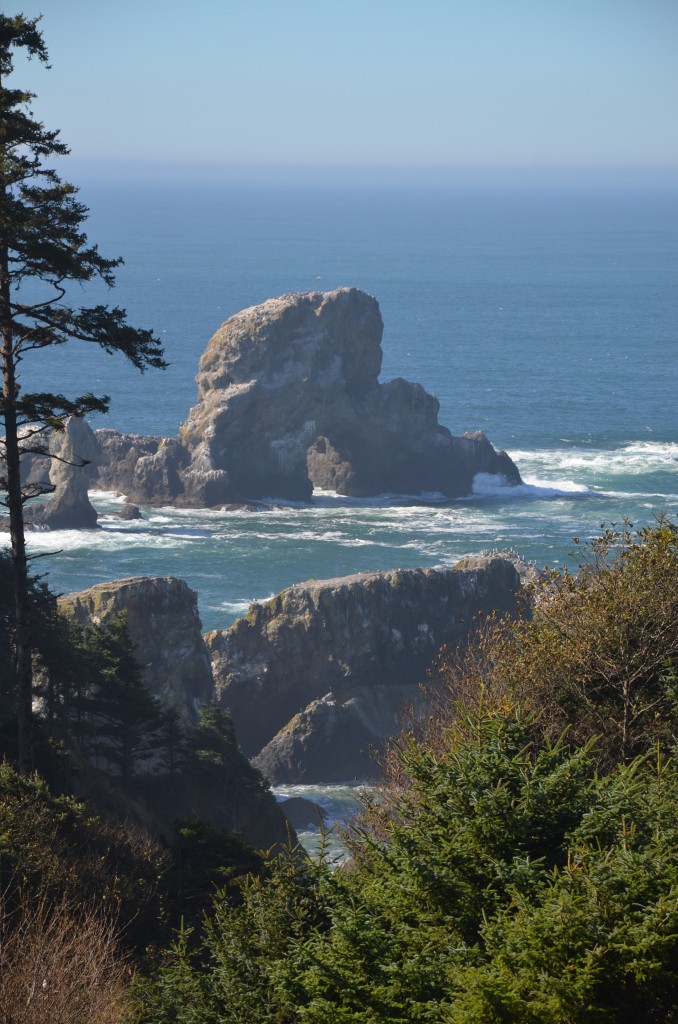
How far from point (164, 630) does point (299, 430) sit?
165ft

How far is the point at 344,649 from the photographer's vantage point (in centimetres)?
6556

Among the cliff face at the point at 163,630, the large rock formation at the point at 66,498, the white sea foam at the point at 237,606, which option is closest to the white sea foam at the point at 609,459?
the large rock formation at the point at 66,498

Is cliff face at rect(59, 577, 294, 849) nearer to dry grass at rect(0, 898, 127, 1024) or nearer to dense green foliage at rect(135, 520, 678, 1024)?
dry grass at rect(0, 898, 127, 1024)

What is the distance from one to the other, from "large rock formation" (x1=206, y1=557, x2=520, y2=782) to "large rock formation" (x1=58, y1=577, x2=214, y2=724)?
509cm

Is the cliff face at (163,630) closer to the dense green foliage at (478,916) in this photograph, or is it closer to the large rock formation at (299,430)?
the dense green foliage at (478,916)

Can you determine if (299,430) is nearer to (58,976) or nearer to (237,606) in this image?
(237,606)

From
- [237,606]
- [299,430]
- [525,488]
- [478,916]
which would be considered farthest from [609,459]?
[478,916]

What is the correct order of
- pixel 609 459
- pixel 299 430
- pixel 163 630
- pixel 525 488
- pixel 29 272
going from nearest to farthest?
pixel 29 272, pixel 163 630, pixel 299 430, pixel 525 488, pixel 609 459

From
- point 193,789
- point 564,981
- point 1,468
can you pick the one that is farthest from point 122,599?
point 564,981

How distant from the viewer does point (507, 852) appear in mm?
14859

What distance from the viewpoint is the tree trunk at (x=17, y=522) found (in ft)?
82.1

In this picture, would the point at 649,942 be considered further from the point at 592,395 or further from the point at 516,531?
the point at 592,395

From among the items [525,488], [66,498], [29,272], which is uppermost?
[29,272]

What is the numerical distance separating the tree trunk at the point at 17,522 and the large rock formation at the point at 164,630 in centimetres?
2869
